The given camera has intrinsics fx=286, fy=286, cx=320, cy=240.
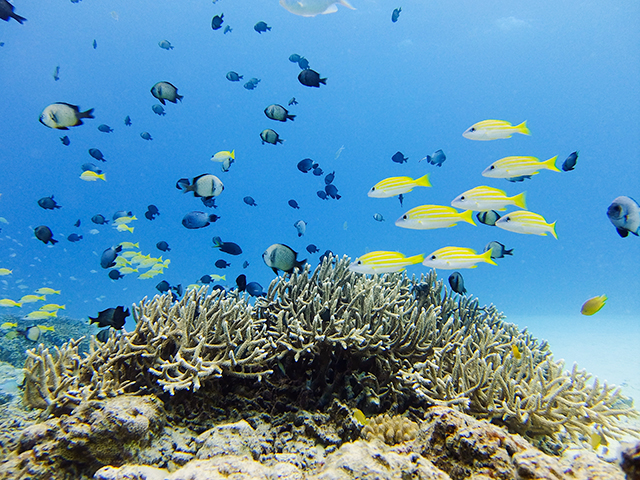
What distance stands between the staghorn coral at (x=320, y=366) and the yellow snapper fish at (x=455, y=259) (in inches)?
24.9

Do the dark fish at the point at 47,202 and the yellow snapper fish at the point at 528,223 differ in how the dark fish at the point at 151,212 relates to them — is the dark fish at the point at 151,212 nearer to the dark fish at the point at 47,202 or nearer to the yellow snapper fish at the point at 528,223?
the dark fish at the point at 47,202

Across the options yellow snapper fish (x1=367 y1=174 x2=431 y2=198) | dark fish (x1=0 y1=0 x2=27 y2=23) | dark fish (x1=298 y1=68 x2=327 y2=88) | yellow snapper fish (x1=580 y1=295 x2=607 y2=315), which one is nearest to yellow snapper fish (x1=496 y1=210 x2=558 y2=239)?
yellow snapper fish (x1=367 y1=174 x2=431 y2=198)

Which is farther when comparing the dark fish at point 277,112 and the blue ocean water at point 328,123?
the blue ocean water at point 328,123

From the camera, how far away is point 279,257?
12.5 ft

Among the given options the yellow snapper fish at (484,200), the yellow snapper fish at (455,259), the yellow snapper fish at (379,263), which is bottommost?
the yellow snapper fish at (379,263)

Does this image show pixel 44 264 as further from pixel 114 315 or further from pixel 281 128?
pixel 114 315

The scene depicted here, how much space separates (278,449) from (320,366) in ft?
2.92

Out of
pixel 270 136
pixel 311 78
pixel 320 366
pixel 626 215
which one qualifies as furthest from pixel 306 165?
pixel 626 215

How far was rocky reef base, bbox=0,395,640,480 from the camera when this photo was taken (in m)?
1.55

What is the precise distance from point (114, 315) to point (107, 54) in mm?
83670

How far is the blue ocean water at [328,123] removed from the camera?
173ft

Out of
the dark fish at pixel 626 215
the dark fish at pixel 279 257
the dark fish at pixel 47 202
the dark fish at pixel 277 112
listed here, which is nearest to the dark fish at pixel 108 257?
the dark fish at pixel 47 202

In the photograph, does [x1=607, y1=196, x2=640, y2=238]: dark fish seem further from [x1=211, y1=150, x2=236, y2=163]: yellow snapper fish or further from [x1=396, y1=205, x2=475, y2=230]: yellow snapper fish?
[x1=211, y1=150, x2=236, y2=163]: yellow snapper fish

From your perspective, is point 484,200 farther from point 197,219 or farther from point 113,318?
point 113,318
